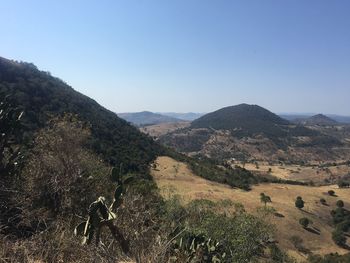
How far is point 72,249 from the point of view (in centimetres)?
1021

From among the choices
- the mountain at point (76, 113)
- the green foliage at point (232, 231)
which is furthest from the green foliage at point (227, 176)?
the green foliage at point (232, 231)

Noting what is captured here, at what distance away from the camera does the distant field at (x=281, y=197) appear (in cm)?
5425

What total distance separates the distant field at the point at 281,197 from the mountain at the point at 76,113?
5212mm

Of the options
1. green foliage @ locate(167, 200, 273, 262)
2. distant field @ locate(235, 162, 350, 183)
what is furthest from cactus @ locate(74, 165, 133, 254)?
distant field @ locate(235, 162, 350, 183)

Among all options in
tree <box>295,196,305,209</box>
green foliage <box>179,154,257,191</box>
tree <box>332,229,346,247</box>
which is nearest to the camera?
tree <box>332,229,346,247</box>

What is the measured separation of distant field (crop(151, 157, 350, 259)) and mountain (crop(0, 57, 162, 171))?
5.21m

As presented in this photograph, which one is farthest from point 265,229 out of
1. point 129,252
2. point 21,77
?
point 21,77

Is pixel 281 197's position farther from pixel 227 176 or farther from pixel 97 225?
pixel 97 225

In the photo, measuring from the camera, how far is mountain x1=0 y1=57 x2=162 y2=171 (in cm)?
6194

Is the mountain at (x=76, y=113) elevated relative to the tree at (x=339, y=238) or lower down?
elevated

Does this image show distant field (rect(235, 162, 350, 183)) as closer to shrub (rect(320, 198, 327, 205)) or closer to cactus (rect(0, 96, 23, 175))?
shrub (rect(320, 198, 327, 205))

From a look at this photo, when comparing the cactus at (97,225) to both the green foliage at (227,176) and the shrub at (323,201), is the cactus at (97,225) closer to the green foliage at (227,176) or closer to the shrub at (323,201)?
the shrub at (323,201)

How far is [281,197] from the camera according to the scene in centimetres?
7569

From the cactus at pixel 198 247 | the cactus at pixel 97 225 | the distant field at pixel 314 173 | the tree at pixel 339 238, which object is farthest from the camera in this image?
the distant field at pixel 314 173
